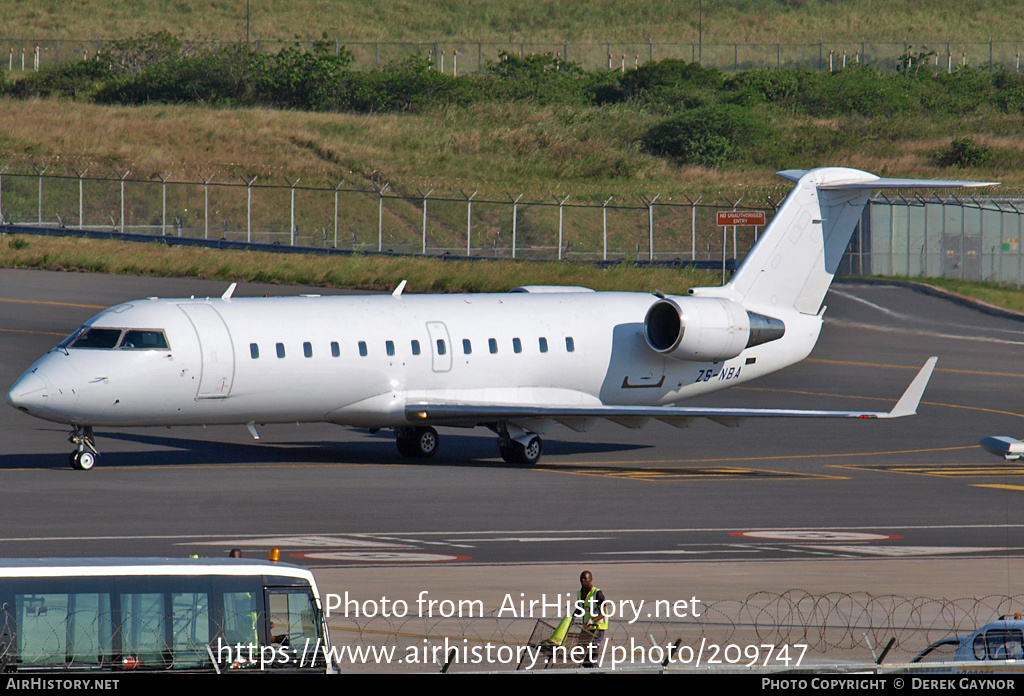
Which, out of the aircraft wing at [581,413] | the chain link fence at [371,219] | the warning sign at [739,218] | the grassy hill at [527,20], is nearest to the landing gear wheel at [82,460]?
the aircraft wing at [581,413]

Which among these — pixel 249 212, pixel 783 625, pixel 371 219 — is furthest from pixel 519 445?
pixel 371 219

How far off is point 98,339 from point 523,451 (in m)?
9.45

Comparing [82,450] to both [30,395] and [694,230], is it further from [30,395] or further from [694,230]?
[694,230]

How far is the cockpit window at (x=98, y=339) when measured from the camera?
30.2 metres

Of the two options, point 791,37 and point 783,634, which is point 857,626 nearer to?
point 783,634

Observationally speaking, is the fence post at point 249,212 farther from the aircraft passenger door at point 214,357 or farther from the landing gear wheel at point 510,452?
the aircraft passenger door at point 214,357

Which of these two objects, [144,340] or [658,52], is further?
[658,52]

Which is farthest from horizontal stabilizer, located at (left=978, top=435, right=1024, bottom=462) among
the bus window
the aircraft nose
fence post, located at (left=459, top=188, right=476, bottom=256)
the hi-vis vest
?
fence post, located at (left=459, top=188, right=476, bottom=256)

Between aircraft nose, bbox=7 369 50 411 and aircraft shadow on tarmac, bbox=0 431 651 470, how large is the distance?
2.80 meters

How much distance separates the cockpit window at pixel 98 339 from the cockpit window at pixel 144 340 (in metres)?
0.18

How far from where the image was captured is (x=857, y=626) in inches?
680

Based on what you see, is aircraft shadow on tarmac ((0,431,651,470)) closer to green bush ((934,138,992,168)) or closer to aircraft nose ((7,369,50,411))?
aircraft nose ((7,369,50,411))

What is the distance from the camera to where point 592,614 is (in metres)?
15.4

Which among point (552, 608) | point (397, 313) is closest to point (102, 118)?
point (397, 313)
